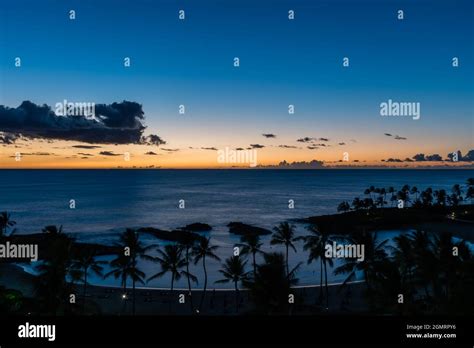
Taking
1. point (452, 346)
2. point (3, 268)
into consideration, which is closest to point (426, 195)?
point (3, 268)

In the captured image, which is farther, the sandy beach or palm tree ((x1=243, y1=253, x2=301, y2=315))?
the sandy beach

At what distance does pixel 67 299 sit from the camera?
21.5 metres

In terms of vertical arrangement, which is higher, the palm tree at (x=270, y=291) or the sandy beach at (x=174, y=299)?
the palm tree at (x=270, y=291)

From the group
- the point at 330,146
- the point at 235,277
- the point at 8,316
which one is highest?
the point at 330,146

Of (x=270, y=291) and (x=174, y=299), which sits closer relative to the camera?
(x=270, y=291)

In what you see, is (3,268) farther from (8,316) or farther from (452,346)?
(452,346)

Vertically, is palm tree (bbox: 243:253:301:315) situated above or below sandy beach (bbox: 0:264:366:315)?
above

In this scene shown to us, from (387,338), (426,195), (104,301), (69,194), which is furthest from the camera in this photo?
(69,194)

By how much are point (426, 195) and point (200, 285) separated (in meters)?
79.1

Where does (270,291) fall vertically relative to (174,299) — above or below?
above

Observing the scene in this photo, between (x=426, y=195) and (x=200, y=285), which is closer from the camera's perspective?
(x=200, y=285)

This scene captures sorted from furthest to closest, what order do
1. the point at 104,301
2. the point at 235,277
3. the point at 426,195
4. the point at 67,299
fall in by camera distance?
the point at 426,195 → the point at 104,301 → the point at 235,277 → the point at 67,299

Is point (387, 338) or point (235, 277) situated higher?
point (387, 338)

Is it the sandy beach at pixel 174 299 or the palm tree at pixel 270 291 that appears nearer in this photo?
the palm tree at pixel 270 291
